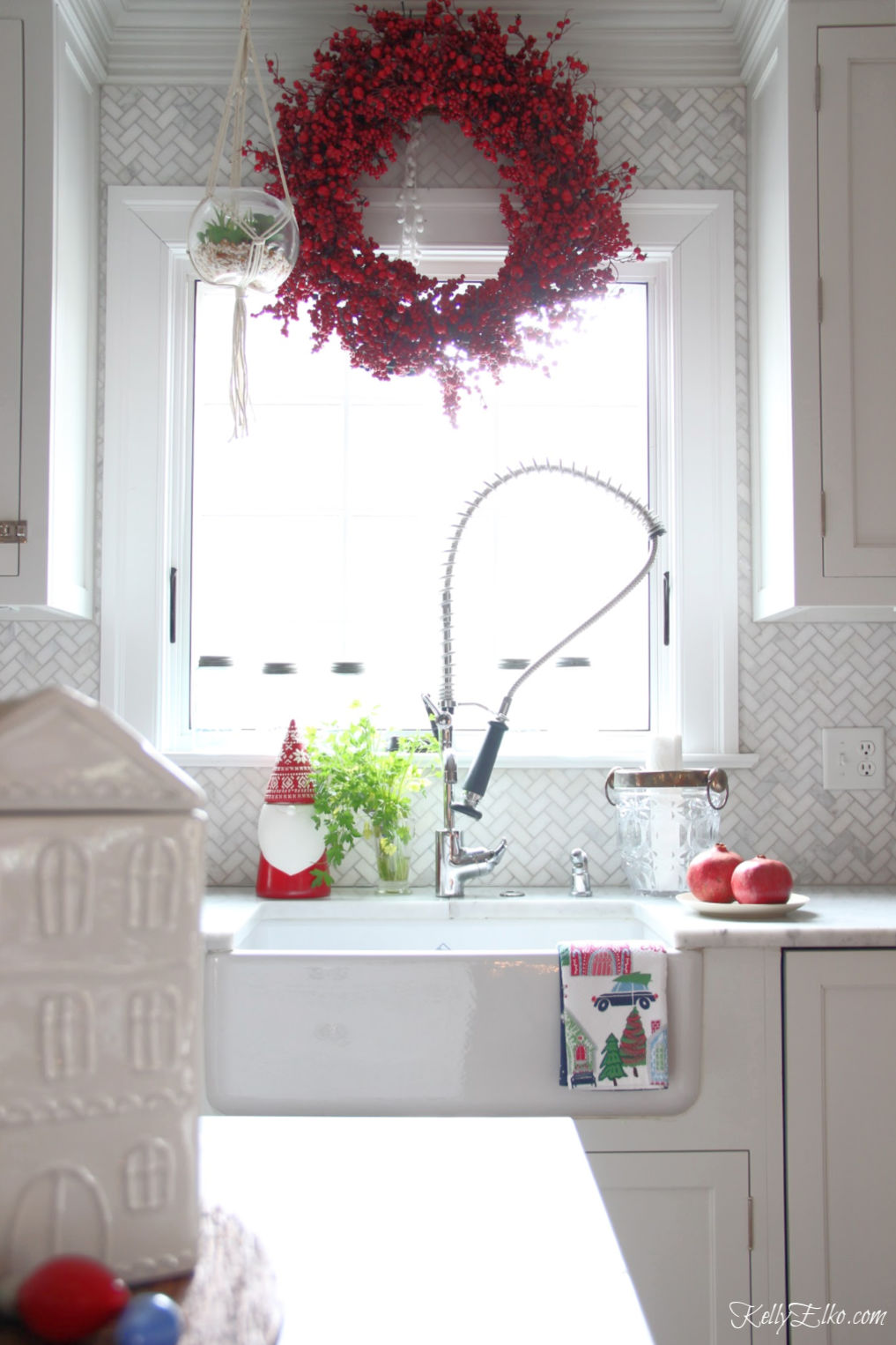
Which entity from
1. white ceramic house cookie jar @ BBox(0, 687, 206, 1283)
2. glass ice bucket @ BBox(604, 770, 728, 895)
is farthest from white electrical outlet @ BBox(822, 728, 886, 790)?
white ceramic house cookie jar @ BBox(0, 687, 206, 1283)

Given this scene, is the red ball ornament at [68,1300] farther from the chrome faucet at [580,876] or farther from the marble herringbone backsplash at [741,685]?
the marble herringbone backsplash at [741,685]

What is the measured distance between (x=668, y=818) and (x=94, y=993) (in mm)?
1571

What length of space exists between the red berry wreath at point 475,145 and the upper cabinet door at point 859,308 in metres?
0.39

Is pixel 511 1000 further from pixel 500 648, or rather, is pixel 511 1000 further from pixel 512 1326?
pixel 512 1326

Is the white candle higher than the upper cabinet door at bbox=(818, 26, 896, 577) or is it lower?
lower

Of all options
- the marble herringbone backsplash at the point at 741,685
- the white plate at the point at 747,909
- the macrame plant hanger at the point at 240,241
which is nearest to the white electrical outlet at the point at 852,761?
the marble herringbone backsplash at the point at 741,685

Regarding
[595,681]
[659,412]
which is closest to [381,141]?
[659,412]

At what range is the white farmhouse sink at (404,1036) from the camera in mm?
1481

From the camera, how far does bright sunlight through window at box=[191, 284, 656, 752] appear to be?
7.25ft

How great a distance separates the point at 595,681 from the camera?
2.23m

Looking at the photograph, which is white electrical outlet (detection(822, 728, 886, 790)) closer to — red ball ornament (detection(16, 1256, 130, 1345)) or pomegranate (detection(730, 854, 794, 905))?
pomegranate (detection(730, 854, 794, 905))

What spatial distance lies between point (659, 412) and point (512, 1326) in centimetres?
199

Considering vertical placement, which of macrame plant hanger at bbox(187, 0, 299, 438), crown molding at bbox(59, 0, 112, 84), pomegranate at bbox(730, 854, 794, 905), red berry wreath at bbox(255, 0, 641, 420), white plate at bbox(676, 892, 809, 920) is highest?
crown molding at bbox(59, 0, 112, 84)

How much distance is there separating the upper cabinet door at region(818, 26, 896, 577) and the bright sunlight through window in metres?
0.45
